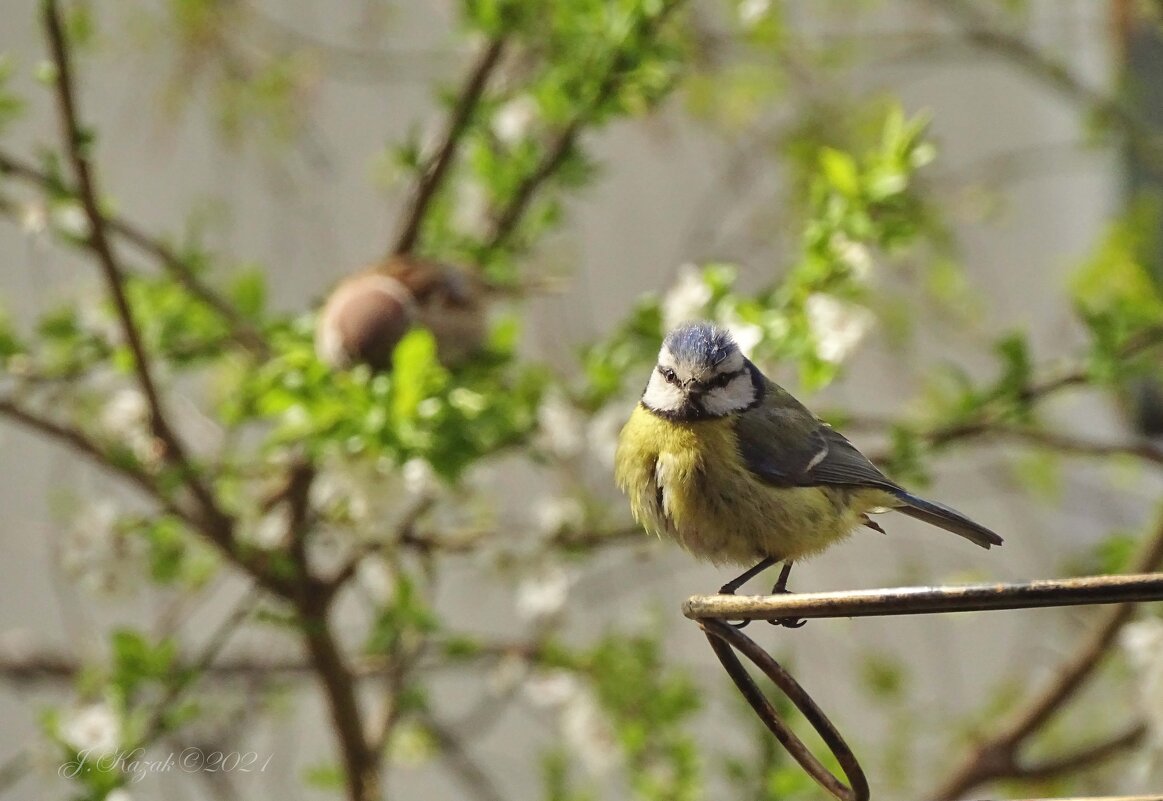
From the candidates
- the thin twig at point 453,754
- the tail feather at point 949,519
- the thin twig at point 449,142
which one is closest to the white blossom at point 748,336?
the tail feather at point 949,519

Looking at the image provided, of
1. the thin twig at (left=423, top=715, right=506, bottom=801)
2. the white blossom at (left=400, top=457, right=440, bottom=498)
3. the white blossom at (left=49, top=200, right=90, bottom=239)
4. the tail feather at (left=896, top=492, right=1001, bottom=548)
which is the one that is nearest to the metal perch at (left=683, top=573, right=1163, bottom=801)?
the tail feather at (left=896, top=492, right=1001, bottom=548)

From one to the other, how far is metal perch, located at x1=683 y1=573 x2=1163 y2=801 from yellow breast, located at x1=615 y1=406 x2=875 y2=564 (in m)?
0.18

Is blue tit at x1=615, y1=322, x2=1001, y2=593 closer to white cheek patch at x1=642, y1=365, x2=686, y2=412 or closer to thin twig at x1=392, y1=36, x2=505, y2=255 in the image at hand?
white cheek patch at x1=642, y1=365, x2=686, y2=412

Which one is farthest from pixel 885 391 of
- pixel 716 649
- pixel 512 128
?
pixel 716 649

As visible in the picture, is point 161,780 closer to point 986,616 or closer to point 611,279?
point 611,279

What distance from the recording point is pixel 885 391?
217cm

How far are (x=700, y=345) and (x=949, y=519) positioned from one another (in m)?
0.17

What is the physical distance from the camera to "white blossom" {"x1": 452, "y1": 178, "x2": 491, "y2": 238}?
4.13 ft

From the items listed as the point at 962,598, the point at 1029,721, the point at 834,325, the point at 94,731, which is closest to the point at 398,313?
the point at 834,325

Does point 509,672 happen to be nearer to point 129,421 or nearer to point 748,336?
point 129,421

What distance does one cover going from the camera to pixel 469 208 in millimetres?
1433

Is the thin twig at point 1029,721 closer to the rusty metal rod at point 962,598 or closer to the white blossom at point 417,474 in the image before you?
the white blossom at point 417,474

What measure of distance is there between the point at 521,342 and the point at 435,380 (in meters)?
1.20

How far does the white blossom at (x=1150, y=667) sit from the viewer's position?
0.90 m
